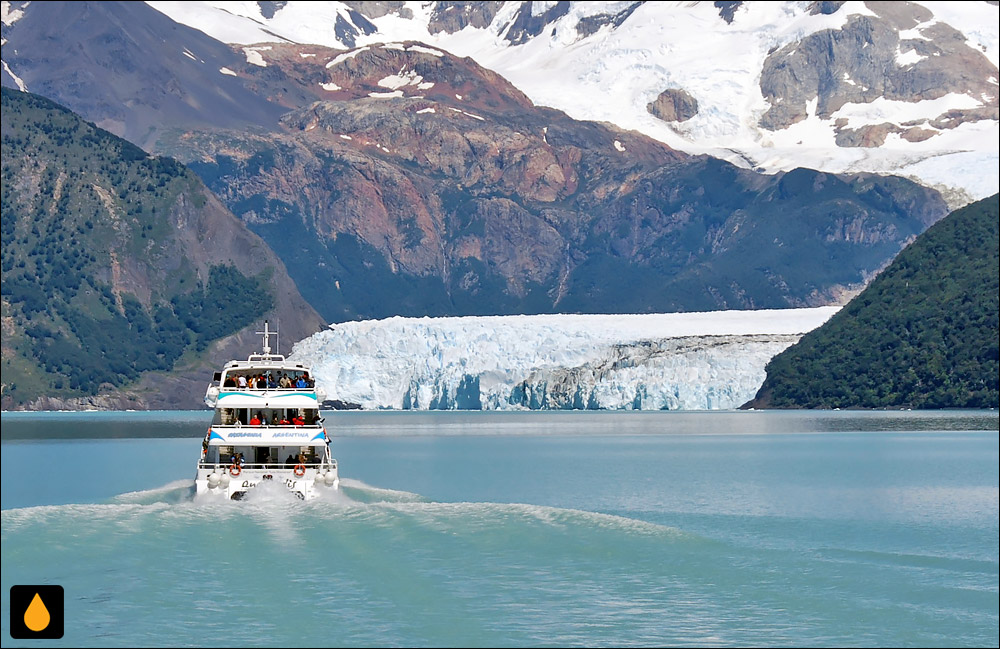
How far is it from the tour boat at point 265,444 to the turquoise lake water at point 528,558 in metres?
0.98

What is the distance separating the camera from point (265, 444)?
2207 inches

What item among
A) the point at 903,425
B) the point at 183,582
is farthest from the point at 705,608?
the point at 903,425

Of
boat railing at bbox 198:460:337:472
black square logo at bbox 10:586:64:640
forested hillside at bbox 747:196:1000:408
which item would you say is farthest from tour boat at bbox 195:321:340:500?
forested hillside at bbox 747:196:1000:408

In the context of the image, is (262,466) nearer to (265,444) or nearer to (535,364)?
(265,444)

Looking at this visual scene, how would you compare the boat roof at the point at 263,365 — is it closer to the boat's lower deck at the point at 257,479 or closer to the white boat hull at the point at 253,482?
the boat's lower deck at the point at 257,479

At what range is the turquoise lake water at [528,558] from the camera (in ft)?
110

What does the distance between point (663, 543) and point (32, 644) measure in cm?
1919

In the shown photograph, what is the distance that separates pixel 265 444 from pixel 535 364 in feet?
339

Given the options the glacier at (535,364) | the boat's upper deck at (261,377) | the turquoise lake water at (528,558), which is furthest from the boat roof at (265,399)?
the glacier at (535,364)

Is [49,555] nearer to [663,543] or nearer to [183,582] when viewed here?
[183,582]

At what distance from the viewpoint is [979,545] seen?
155 ft

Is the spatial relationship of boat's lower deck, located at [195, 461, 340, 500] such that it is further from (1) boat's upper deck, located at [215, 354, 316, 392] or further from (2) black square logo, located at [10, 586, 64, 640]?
(2) black square logo, located at [10, 586, 64, 640]

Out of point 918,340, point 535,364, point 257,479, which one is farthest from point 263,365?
point 918,340

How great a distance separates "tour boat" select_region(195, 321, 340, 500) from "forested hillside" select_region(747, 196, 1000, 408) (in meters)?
99.7
